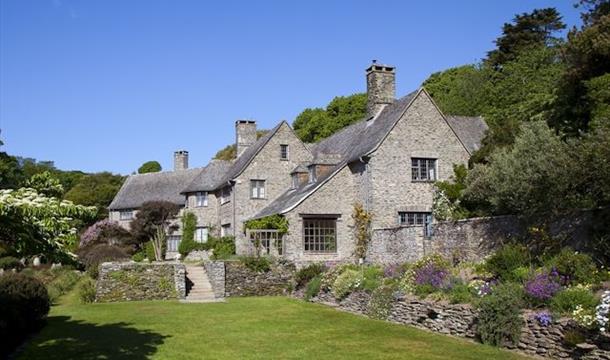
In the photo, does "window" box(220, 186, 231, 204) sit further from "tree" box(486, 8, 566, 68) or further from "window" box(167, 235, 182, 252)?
"tree" box(486, 8, 566, 68)

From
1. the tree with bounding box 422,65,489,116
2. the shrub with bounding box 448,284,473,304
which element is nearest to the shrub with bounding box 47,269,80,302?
the shrub with bounding box 448,284,473,304

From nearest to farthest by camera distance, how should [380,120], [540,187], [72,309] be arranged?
[540,187] → [72,309] → [380,120]

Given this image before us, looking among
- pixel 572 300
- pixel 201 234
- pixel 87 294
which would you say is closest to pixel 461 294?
pixel 572 300

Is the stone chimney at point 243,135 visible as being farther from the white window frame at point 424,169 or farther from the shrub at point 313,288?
the shrub at point 313,288

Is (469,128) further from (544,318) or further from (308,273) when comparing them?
(544,318)

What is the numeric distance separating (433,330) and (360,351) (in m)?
3.51

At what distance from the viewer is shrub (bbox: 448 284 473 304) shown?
1577 cm

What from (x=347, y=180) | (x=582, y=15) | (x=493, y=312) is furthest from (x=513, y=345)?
(x=347, y=180)

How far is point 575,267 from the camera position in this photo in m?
14.1

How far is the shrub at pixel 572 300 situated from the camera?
12.3 m

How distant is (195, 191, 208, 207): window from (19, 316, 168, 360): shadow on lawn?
82.8 ft

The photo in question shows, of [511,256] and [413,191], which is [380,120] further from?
[511,256]

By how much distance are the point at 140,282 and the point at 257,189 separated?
12.7 meters

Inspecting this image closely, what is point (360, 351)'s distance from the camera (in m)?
14.1
